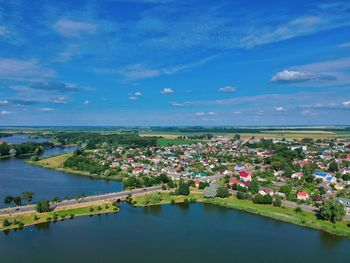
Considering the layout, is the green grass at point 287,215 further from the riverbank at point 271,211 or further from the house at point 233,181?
the house at point 233,181

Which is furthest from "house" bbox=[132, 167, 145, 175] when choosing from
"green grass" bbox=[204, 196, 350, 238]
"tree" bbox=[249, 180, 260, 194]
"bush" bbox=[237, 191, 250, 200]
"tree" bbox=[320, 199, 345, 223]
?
"tree" bbox=[320, 199, 345, 223]

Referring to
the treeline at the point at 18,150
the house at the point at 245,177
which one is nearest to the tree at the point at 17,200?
the house at the point at 245,177

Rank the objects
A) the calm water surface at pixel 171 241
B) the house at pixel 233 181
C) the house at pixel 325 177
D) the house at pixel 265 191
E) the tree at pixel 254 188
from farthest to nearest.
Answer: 1. the house at pixel 325 177
2. the house at pixel 233 181
3. the tree at pixel 254 188
4. the house at pixel 265 191
5. the calm water surface at pixel 171 241

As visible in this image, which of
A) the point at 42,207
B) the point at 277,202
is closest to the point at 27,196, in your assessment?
the point at 42,207

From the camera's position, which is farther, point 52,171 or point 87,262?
point 52,171

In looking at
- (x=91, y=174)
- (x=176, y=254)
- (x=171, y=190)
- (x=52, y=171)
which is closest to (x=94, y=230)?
(x=176, y=254)

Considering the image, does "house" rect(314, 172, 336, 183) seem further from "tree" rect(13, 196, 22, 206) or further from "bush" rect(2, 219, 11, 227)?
"bush" rect(2, 219, 11, 227)

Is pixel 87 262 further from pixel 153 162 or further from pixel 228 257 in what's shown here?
pixel 153 162

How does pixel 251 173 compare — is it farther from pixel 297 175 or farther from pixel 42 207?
pixel 42 207
